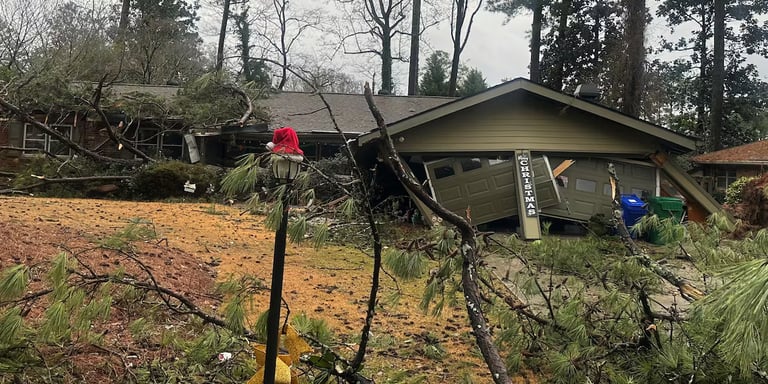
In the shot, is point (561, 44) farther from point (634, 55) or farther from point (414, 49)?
point (634, 55)

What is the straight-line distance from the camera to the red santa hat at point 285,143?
2.27m

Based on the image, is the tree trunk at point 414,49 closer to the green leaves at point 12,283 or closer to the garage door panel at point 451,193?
the garage door panel at point 451,193

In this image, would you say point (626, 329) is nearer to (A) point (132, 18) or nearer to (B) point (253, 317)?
(B) point (253, 317)

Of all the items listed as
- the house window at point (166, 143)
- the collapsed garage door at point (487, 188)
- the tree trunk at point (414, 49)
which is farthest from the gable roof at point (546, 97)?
the tree trunk at point (414, 49)

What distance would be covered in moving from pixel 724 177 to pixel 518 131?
16.2 metres

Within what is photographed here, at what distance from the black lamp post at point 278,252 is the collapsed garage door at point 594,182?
10.6 meters

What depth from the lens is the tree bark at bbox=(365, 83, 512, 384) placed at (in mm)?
2291

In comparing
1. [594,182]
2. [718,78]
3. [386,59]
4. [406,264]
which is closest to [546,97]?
[594,182]

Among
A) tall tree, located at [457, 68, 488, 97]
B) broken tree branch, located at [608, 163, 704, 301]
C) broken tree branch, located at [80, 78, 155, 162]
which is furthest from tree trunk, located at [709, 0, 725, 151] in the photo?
broken tree branch, located at [80, 78, 155, 162]

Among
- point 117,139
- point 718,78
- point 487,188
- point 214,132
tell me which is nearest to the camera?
point 117,139

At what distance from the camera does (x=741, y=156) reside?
21.7m

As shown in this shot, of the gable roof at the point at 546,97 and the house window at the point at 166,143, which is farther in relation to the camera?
the house window at the point at 166,143

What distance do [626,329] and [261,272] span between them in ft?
14.1

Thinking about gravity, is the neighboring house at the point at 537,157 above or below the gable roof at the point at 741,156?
below
